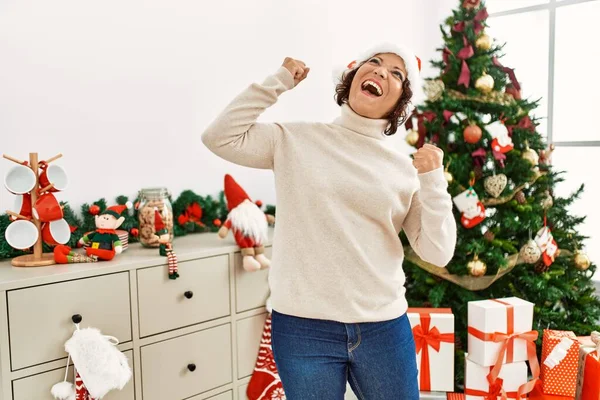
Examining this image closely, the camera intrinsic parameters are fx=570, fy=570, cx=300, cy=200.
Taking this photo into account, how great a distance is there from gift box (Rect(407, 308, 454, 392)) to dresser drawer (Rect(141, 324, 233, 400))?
2.42 ft

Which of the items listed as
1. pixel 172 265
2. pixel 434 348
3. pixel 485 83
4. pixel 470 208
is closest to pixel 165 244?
pixel 172 265

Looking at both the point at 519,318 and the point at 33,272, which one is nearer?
the point at 33,272

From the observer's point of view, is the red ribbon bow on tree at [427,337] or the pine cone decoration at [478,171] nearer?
the red ribbon bow on tree at [427,337]

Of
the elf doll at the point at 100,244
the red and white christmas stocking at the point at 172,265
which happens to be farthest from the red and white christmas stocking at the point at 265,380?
the elf doll at the point at 100,244

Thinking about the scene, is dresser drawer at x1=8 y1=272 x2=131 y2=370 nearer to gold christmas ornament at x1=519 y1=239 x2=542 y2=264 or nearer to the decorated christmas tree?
the decorated christmas tree

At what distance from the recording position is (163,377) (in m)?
2.00

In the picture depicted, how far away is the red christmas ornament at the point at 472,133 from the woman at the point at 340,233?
0.99m

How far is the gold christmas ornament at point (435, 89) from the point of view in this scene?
2463 millimetres

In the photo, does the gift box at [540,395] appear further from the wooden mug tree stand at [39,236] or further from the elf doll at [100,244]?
the wooden mug tree stand at [39,236]

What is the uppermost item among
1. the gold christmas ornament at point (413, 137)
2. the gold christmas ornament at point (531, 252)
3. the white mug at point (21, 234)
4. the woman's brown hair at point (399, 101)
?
the woman's brown hair at point (399, 101)

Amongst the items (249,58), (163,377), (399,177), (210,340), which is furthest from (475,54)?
(163,377)

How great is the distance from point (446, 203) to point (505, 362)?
1.10 m

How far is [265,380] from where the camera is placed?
7.42ft

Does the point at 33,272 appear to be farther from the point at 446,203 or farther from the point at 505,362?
the point at 505,362
